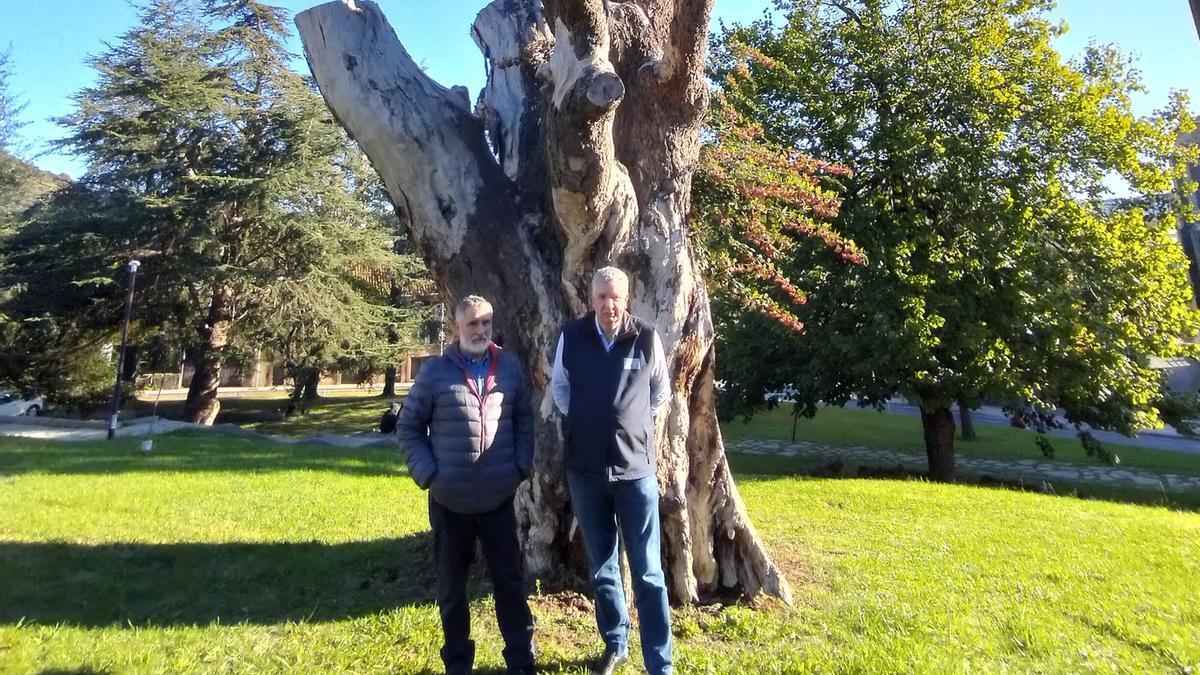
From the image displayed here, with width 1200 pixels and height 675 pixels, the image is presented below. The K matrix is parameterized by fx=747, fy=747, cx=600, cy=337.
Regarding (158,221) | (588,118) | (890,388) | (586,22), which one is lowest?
(890,388)

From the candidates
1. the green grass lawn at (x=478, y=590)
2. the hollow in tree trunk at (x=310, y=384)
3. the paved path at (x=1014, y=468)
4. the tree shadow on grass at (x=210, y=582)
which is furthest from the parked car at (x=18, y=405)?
the tree shadow on grass at (x=210, y=582)

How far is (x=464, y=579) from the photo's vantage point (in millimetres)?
3633

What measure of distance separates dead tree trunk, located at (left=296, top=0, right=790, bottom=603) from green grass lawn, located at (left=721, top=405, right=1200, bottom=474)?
15.4m

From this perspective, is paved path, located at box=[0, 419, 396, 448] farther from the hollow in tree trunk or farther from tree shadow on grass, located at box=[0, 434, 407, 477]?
the hollow in tree trunk

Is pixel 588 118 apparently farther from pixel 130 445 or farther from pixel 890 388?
pixel 130 445

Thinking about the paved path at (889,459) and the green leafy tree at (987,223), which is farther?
the paved path at (889,459)

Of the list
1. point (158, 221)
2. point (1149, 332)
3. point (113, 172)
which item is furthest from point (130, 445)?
point (1149, 332)

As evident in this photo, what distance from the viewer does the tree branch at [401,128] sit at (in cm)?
488

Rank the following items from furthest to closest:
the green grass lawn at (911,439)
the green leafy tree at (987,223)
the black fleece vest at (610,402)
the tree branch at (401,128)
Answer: the green grass lawn at (911,439)
the green leafy tree at (987,223)
the tree branch at (401,128)
the black fleece vest at (610,402)

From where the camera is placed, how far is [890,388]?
1336cm

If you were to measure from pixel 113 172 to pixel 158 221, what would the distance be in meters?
2.18

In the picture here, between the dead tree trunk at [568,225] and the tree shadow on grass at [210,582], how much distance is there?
3.96 ft

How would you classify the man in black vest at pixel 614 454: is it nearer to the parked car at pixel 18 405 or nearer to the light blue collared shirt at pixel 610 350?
the light blue collared shirt at pixel 610 350

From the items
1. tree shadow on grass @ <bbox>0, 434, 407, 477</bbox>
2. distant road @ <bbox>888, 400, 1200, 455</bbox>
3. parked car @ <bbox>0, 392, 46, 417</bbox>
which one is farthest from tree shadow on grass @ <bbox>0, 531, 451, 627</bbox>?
parked car @ <bbox>0, 392, 46, 417</bbox>
